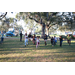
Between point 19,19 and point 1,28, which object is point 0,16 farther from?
point 1,28

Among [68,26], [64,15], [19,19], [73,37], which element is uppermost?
[64,15]

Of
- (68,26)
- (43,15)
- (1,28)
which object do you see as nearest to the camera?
(43,15)

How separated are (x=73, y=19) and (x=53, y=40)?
50.7 ft

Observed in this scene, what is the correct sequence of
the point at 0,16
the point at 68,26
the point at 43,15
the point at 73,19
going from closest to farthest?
the point at 0,16, the point at 43,15, the point at 73,19, the point at 68,26

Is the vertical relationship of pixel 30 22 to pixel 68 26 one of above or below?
above

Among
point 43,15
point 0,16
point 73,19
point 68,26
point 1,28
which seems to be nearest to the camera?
point 0,16

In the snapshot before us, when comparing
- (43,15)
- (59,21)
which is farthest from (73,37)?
→ (43,15)

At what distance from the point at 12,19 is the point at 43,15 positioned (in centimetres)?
833

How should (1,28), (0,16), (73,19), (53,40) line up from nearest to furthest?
1. (53,40)
2. (0,16)
3. (73,19)
4. (1,28)

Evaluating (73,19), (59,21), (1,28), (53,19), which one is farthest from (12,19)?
(1,28)

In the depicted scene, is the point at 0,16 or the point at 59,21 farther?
the point at 59,21

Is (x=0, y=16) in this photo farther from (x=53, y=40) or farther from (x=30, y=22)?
(x=30, y=22)

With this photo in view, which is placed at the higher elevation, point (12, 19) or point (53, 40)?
point (12, 19)

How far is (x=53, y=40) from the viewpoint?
11141 mm
